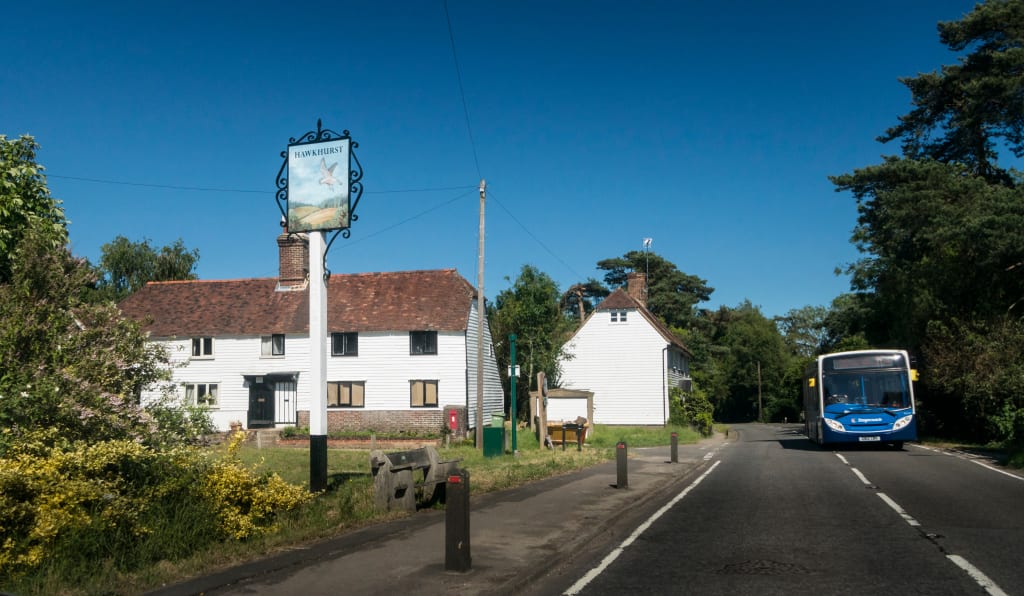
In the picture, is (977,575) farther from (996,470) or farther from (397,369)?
(397,369)

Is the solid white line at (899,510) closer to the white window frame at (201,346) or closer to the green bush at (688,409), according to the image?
the green bush at (688,409)

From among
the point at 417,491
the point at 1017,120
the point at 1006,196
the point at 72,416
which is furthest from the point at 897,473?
the point at 1017,120

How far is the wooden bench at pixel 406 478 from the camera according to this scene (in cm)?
1188

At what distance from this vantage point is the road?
7844mm

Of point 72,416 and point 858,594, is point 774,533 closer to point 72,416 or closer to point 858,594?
point 858,594

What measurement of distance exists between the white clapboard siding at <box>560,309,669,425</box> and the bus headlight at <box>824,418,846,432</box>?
22977mm

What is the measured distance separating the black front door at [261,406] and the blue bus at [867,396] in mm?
26162

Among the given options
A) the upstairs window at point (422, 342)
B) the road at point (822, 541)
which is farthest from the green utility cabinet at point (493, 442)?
the upstairs window at point (422, 342)

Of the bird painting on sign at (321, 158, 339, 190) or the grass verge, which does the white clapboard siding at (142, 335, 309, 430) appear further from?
the bird painting on sign at (321, 158, 339, 190)

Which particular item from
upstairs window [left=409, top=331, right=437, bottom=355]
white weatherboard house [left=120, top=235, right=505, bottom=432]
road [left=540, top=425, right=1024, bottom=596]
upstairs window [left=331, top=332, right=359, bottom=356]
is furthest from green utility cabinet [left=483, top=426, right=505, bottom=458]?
upstairs window [left=331, top=332, right=359, bottom=356]

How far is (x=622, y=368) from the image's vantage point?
50125 mm

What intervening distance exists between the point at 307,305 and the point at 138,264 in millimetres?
28718

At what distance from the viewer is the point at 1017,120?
33.7 m

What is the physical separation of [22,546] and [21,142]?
8120 mm
